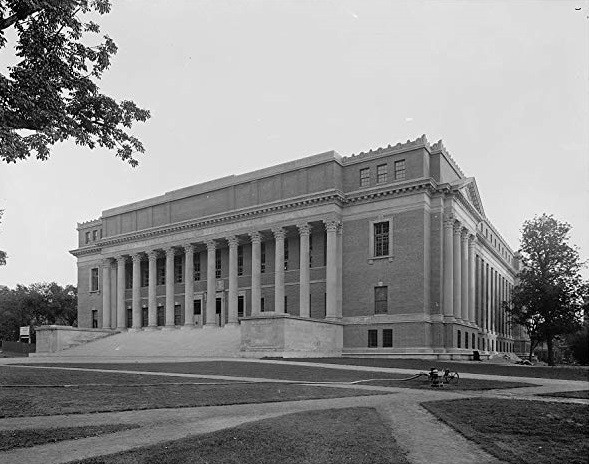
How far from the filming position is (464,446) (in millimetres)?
9727

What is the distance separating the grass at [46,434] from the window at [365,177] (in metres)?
42.8

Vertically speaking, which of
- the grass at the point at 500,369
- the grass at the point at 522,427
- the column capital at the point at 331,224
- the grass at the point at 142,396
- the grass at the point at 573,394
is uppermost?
the column capital at the point at 331,224

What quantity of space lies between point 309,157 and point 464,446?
45.9 meters

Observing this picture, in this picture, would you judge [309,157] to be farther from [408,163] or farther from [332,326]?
[332,326]

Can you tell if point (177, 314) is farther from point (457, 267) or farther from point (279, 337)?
point (457, 267)

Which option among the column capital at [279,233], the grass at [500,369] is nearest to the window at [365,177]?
the column capital at [279,233]

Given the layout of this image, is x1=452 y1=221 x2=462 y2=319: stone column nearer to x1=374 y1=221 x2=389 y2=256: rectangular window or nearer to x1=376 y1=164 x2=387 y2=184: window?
x1=374 y1=221 x2=389 y2=256: rectangular window

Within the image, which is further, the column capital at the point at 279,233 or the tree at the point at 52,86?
the column capital at the point at 279,233

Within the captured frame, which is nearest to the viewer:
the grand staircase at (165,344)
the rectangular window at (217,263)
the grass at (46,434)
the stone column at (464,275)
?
the grass at (46,434)

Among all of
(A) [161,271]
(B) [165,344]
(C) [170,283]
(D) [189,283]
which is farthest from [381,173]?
(A) [161,271]

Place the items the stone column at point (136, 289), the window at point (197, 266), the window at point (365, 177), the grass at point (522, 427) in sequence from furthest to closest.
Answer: the stone column at point (136, 289) < the window at point (197, 266) < the window at point (365, 177) < the grass at point (522, 427)

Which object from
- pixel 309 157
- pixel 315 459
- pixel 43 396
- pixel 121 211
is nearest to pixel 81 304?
pixel 121 211

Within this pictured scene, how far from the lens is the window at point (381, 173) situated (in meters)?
51.2

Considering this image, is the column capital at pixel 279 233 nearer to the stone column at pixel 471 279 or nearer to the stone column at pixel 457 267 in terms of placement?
the stone column at pixel 457 267
